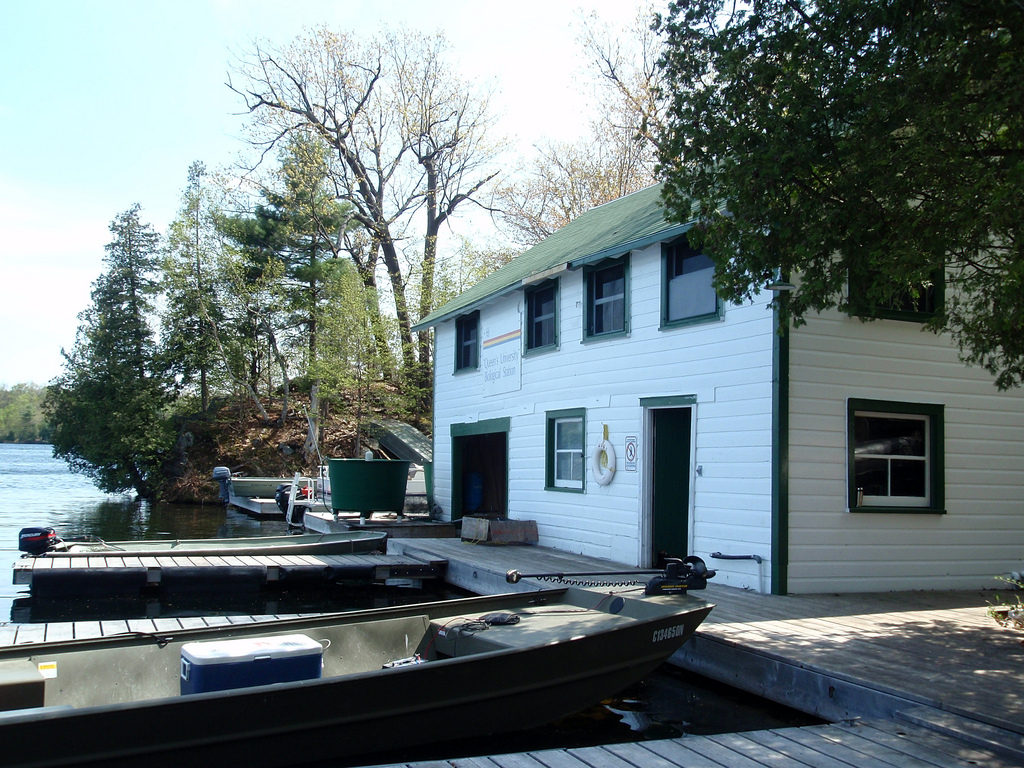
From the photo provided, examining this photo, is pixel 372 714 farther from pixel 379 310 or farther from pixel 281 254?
pixel 281 254

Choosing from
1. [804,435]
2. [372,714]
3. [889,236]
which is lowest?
[372,714]

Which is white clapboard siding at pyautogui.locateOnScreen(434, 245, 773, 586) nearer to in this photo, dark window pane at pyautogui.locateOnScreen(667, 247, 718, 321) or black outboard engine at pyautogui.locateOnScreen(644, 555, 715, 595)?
dark window pane at pyautogui.locateOnScreen(667, 247, 718, 321)

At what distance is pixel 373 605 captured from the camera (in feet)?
39.4

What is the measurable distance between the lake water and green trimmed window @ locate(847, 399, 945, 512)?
3.41 metres

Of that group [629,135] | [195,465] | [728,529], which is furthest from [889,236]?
[195,465]

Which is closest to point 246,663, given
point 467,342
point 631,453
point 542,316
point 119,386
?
point 631,453

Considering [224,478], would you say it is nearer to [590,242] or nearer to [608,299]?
[590,242]

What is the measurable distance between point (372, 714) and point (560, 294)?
8871mm

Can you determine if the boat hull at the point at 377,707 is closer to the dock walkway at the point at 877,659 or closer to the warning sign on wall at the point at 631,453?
the dock walkway at the point at 877,659

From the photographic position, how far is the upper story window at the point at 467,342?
1643 centimetres

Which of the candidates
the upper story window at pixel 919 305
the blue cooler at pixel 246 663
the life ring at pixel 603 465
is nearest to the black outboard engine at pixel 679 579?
the blue cooler at pixel 246 663

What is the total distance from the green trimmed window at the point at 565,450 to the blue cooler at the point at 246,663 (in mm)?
7062

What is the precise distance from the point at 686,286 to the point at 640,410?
67.7 inches

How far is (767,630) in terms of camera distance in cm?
724
